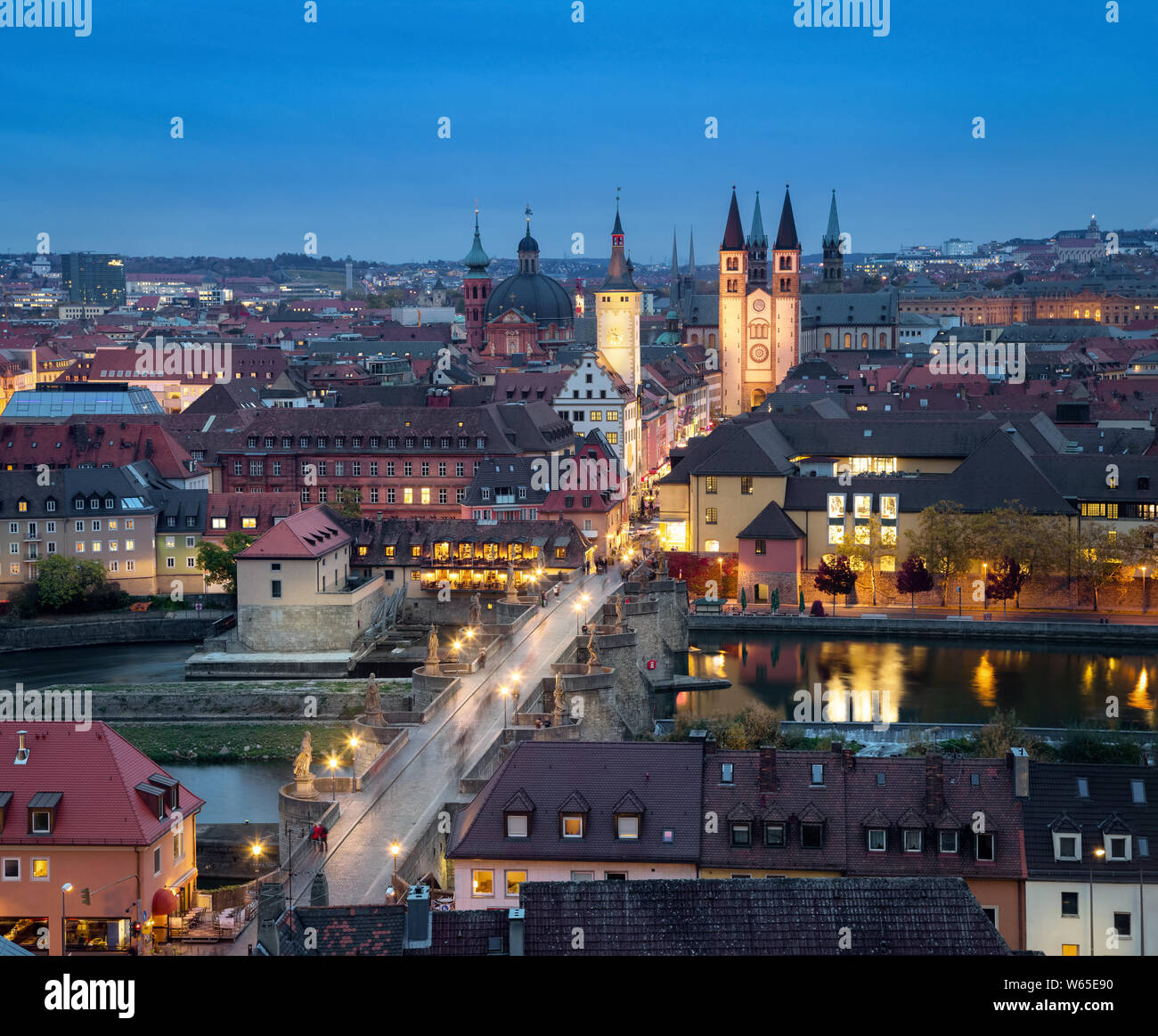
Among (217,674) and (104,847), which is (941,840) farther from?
(217,674)

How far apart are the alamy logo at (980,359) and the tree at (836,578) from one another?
3445 centimetres

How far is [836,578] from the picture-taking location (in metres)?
44.0

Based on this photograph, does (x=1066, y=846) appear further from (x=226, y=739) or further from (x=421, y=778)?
(x=226, y=739)

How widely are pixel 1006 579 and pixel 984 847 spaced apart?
26310 millimetres

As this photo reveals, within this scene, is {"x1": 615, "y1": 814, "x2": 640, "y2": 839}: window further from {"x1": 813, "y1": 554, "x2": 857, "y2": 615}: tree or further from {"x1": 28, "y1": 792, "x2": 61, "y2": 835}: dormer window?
{"x1": 813, "y1": 554, "x2": 857, "y2": 615}: tree

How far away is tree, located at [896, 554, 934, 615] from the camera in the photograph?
4353 cm

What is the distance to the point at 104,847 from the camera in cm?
1838

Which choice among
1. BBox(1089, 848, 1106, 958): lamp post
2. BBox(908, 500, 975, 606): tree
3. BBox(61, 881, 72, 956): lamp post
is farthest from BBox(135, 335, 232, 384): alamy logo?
BBox(1089, 848, 1106, 958): lamp post

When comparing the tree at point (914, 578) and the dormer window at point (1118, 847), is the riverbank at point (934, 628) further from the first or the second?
the dormer window at point (1118, 847)

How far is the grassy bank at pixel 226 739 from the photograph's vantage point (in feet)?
104
